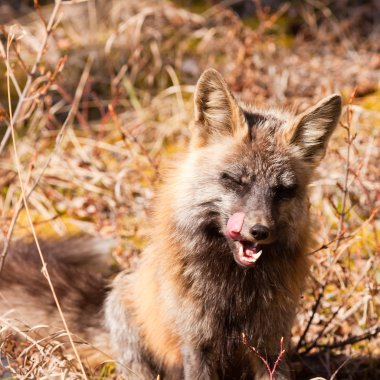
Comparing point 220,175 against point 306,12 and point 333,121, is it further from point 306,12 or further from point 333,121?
point 306,12

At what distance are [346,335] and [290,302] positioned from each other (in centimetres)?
Answer: 140

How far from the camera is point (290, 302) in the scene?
3672mm

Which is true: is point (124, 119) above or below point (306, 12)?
below

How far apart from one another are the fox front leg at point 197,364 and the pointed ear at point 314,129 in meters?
1.29

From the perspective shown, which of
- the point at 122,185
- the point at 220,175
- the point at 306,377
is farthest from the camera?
the point at 122,185

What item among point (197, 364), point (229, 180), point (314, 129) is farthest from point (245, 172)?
point (197, 364)

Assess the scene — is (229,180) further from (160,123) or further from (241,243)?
(160,123)

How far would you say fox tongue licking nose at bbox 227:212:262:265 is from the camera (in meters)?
3.22

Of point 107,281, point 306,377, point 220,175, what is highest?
point 220,175

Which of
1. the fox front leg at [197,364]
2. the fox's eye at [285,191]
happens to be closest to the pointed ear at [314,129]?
the fox's eye at [285,191]

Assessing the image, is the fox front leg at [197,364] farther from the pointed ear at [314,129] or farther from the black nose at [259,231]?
the pointed ear at [314,129]

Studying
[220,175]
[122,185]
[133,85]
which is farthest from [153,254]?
[133,85]

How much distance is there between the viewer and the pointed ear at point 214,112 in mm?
3506

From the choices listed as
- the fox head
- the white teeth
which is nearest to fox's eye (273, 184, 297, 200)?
the fox head
